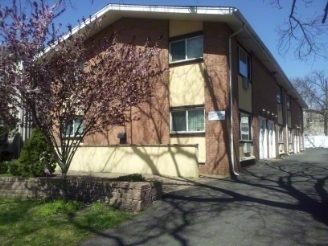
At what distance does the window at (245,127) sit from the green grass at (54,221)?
8.37 meters

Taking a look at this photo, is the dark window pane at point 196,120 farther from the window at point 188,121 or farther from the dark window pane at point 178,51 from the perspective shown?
the dark window pane at point 178,51

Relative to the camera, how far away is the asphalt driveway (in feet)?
18.6

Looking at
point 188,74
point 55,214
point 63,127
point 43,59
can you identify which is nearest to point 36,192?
point 55,214

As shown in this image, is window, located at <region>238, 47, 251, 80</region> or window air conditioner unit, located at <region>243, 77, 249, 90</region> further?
window air conditioner unit, located at <region>243, 77, 249, 90</region>

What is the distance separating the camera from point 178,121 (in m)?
13.4

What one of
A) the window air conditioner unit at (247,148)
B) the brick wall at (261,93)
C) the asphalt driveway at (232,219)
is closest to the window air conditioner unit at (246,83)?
the brick wall at (261,93)

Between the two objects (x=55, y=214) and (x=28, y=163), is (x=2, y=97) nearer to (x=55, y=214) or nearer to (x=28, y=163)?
(x=55, y=214)

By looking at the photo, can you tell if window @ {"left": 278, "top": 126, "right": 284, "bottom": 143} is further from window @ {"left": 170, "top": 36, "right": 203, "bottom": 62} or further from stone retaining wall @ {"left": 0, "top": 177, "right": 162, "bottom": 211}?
stone retaining wall @ {"left": 0, "top": 177, "right": 162, "bottom": 211}

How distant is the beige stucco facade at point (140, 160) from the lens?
11586mm

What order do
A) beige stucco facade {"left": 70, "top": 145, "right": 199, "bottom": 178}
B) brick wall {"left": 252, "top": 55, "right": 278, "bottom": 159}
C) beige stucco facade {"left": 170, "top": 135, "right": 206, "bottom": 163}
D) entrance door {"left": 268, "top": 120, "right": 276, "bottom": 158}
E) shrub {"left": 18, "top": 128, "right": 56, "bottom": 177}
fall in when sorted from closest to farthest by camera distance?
shrub {"left": 18, "top": 128, "right": 56, "bottom": 177} → beige stucco facade {"left": 70, "top": 145, "right": 199, "bottom": 178} → beige stucco facade {"left": 170, "top": 135, "right": 206, "bottom": 163} → brick wall {"left": 252, "top": 55, "right": 278, "bottom": 159} → entrance door {"left": 268, "top": 120, "right": 276, "bottom": 158}

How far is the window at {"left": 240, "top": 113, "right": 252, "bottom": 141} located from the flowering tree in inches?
297

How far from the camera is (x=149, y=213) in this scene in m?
7.23

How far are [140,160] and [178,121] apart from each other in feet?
6.76

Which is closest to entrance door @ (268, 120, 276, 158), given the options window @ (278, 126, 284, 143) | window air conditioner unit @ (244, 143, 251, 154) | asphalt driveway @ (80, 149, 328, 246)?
window @ (278, 126, 284, 143)
